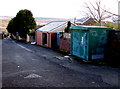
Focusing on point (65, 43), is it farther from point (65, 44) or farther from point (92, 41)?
point (92, 41)

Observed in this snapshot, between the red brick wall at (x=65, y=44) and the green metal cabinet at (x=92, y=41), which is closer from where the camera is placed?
the green metal cabinet at (x=92, y=41)

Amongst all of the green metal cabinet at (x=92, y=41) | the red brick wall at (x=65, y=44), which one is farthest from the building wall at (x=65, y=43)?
the green metal cabinet at (x=92, y=41)

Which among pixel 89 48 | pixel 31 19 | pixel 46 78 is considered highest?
pixel 31 19

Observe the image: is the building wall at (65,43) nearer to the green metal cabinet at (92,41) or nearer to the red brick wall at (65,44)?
the red brick wall at (65,44)

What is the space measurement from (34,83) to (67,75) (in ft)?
4.96

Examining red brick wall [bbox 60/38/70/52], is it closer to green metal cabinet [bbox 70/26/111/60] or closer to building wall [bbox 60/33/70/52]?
building wall [bbox 60/33/70/52]

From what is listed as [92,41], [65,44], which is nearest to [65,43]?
[65,44]

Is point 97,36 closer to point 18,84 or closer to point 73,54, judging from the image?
point 73,54

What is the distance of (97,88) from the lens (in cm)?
496

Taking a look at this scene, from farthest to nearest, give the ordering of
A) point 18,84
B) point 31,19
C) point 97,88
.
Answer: point 31,19
point 18,84
point 97,88

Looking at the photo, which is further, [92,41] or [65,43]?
[65,43]

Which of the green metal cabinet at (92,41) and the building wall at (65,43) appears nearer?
the green metal cabinet at (92,41)

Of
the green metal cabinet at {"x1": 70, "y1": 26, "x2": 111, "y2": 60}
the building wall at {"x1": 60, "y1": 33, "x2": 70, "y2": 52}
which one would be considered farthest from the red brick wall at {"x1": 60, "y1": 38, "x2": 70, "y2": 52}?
the green metal cabinet at {"x1": 70, "y1": 26, "x2": 111, "y2": 60}

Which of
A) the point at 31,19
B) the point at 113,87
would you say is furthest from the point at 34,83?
the point at 31,19
